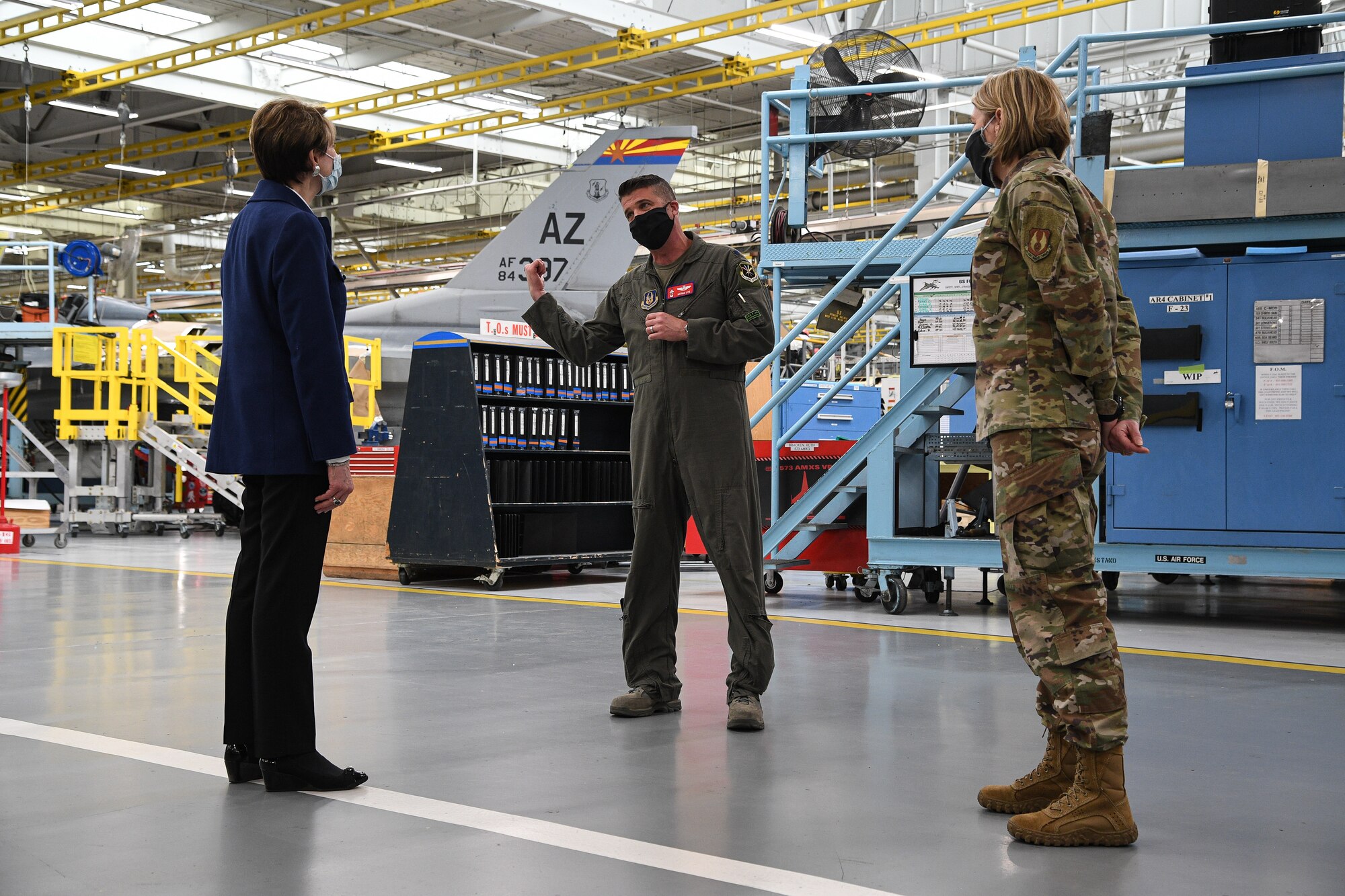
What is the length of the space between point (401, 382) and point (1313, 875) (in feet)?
56.2

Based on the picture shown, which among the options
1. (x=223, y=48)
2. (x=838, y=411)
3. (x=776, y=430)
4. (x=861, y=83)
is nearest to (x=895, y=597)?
(x=776, y=430)

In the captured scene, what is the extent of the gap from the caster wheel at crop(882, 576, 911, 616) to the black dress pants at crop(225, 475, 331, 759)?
5.03 metres

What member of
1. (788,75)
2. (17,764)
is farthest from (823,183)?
(17,764)

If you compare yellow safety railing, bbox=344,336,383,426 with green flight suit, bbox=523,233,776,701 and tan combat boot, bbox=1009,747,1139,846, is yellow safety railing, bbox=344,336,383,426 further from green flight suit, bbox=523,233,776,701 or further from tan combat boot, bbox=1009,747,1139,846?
tan combat boot, bbox=1009,747,1139,846

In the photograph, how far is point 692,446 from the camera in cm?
397

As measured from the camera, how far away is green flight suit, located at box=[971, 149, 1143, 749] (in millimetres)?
2674

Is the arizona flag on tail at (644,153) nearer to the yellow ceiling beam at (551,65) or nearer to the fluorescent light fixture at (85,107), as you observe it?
the yellow ceiling beam at (551,65)

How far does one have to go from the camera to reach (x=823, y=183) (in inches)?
800

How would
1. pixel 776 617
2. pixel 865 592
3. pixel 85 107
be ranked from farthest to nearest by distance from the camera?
pixel 85 107
pixel 865 592
pixel 776 617

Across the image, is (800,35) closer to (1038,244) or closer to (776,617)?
(776,617)

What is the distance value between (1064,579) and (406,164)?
2251cm

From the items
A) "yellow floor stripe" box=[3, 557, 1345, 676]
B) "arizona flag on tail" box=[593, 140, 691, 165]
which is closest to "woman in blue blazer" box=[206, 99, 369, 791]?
"yellow floor stripe" box=[3, 557, 1345, 676]

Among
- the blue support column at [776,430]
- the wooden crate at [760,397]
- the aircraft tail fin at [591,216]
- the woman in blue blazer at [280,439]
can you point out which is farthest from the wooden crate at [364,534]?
the woman in blue blazer at [280,439]

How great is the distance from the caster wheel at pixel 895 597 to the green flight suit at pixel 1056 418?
4.82 metres
